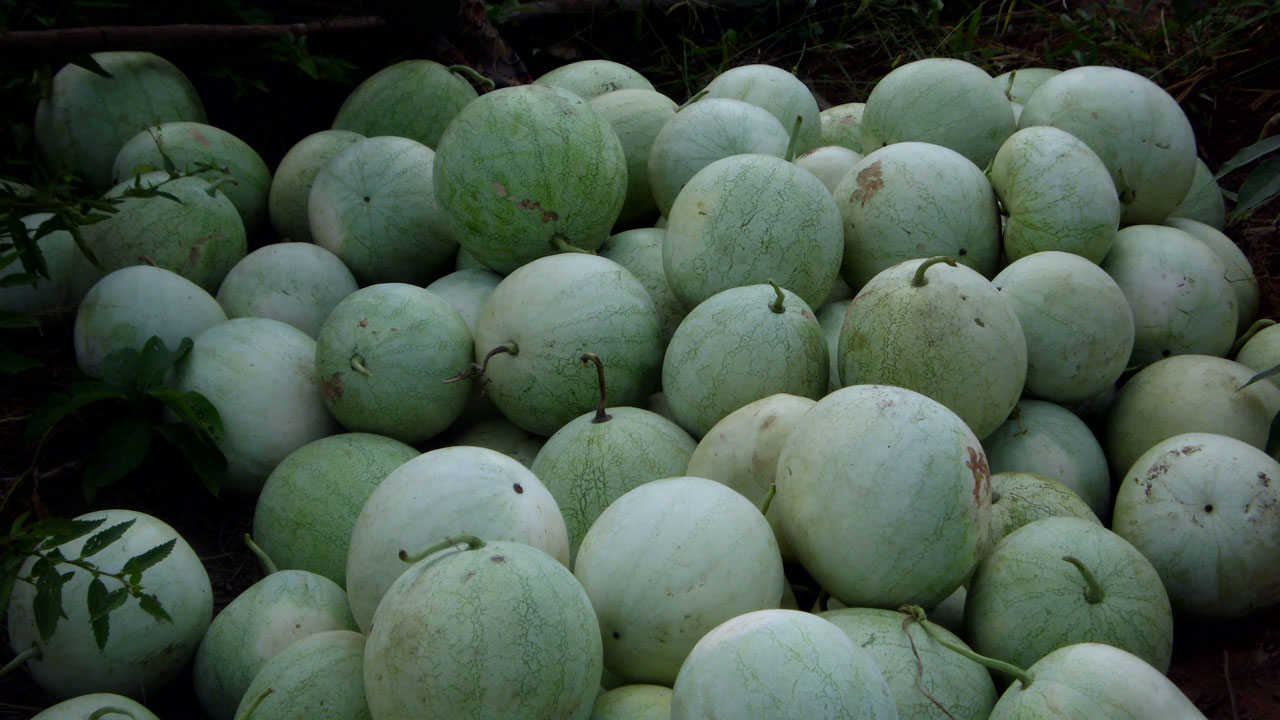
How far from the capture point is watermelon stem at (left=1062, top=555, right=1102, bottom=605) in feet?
7.17

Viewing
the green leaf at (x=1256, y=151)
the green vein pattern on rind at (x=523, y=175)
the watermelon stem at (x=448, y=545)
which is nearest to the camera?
the watermelon stem at (x=448, y=545)

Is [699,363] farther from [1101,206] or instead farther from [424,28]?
[424,28]

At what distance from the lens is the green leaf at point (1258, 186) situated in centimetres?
278

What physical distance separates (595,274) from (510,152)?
497 mm

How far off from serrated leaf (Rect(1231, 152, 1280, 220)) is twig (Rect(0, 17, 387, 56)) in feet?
10.5

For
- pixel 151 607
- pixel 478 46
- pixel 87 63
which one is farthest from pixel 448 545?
pixel 478 46

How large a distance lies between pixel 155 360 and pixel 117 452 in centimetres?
27

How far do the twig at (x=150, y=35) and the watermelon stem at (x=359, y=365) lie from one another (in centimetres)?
170

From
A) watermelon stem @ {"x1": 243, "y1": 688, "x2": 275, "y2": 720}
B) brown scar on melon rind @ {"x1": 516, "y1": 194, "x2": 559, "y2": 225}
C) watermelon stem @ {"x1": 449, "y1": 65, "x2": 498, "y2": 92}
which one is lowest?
watermelon stem @ {"x1": 243, "y1": 688, "x2": 275, "y2": 720}

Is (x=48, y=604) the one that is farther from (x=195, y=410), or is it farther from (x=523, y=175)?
(x=523, y=175)

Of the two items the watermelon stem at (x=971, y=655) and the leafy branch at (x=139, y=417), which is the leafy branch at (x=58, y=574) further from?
the watermelon stem at (x=971, y=655)

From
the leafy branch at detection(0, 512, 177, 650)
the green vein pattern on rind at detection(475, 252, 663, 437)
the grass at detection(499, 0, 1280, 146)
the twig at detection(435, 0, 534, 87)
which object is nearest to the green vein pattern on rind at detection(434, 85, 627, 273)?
the green vein pattern on rind at detection(475, 252, 663, 437)

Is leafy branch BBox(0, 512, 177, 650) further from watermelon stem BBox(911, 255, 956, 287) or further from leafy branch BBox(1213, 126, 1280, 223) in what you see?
leafy branch BBox(1213, 126, 1280, 223)

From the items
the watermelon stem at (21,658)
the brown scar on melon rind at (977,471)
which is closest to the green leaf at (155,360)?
the watermelon stem at (21,658)
